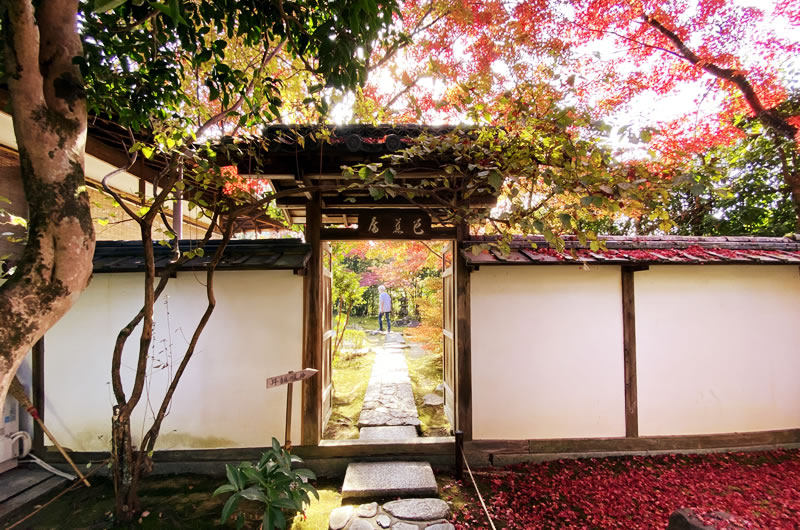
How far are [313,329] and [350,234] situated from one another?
4.74 feet

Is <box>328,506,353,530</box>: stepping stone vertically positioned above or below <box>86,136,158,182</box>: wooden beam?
below

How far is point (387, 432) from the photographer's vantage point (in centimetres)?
534

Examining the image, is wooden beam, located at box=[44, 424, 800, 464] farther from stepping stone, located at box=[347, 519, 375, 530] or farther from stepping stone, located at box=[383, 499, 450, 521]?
stepping stone, located at box=[347, 519, 375, 530]

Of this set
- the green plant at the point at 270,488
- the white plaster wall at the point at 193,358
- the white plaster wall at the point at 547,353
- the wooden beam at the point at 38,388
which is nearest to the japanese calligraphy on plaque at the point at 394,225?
the white plaster wall at the point at 547,353

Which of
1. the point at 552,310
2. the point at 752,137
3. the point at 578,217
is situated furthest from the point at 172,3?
the point at 752,137

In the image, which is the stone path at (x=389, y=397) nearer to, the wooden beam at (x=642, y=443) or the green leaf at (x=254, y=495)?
the wooden beam at (x=642, y=443)

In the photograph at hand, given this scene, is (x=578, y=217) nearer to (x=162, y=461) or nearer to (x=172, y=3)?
(x=172, y=3)

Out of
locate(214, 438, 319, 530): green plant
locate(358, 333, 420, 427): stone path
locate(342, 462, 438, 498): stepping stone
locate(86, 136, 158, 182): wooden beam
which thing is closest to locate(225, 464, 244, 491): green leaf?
locate(214, 438, 319, 530): green plant

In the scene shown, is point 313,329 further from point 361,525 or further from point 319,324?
point 361,525

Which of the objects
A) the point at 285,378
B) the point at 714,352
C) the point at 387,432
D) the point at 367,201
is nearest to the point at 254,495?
the point at 285,378

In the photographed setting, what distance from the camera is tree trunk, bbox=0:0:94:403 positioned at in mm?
1624

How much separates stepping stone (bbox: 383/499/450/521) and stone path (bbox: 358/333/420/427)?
1930 millimetres

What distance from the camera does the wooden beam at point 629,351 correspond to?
4.64 m

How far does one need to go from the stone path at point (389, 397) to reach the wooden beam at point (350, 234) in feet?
10.8
